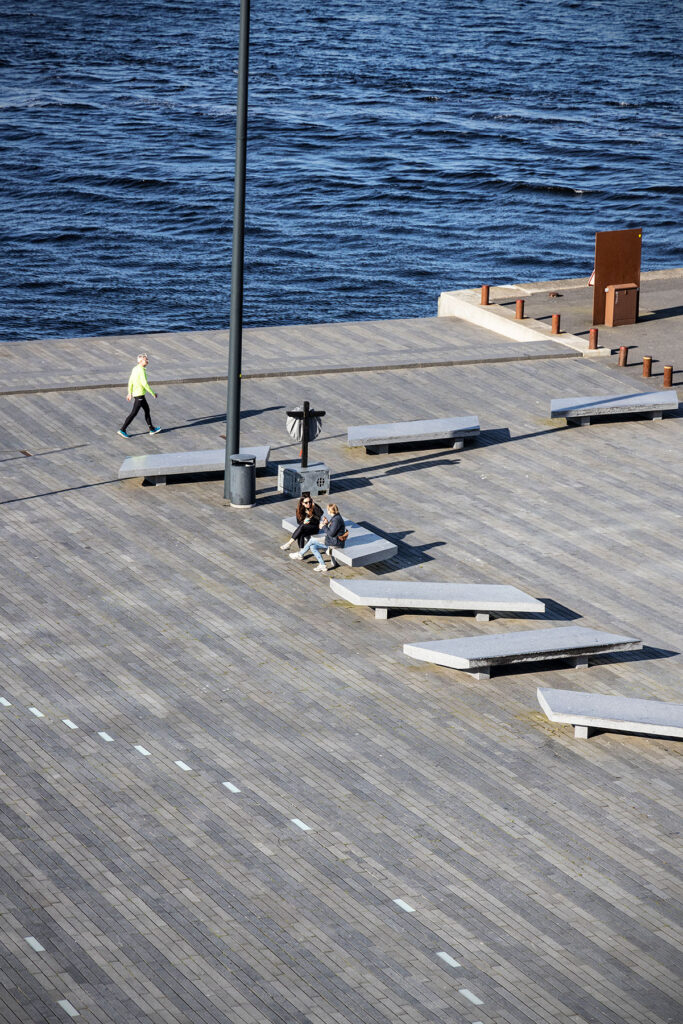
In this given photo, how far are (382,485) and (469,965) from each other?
448 inches

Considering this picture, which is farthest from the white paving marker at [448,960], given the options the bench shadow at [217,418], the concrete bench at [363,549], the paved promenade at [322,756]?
the bench shadow at [217,418]

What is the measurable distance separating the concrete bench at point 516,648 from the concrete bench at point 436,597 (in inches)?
24.6

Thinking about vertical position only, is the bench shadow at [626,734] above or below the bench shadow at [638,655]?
below

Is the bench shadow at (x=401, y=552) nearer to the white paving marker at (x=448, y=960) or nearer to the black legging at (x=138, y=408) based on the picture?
the black legging at (x=138, y=408)

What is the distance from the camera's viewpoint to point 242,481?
840 inches

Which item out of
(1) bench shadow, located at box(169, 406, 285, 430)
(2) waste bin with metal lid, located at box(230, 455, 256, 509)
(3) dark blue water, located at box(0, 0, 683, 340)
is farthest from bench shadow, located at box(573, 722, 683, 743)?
(3) dark blue water, located at box(0, 0, 683, 340)

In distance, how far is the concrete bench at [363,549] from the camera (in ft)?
63.5

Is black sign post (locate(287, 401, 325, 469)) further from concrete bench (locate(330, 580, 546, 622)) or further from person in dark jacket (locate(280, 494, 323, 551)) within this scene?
concrete bench (locate(330, 580, 546, 622))

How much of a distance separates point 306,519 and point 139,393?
204 inches

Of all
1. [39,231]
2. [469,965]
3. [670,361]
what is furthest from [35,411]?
[39,231]

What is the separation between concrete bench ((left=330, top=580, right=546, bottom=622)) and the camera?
17859mm

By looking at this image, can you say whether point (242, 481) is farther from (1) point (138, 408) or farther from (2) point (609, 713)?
(2) point (609, 713)

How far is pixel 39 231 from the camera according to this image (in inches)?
2181

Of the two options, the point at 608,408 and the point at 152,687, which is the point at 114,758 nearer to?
the point at 152,687
